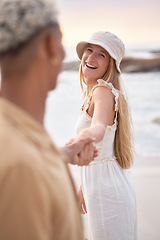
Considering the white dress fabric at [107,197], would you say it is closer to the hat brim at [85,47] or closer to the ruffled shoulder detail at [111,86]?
the ruffled shoulder detail at [111,86]

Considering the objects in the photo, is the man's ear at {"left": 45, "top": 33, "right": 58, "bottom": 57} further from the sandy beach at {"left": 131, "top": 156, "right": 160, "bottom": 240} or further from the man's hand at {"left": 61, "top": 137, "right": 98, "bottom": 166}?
the sandy beach at {"left": 131, "top": 156, "right": 160, "bottom": 240}

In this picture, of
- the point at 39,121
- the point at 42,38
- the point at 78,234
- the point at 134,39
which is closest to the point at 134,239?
the point at 78,234

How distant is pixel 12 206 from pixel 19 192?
31 millimetres

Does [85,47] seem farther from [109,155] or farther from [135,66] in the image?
[135,66]

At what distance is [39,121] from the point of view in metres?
0.83

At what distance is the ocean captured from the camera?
20.3 feet

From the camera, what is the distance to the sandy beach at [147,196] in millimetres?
2732

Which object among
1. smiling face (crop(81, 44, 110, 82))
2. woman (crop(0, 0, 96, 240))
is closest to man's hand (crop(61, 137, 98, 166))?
woman (crop(0, 0, 96, 240))

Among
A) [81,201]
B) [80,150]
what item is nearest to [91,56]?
[80,150]

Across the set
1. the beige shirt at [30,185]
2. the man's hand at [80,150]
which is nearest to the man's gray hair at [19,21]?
the beige shirt at [30,185]

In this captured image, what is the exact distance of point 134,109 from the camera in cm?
921

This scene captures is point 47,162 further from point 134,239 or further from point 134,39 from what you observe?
point 134,39

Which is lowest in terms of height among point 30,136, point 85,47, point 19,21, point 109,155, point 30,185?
point 30,185

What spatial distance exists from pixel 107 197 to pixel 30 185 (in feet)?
3.99
